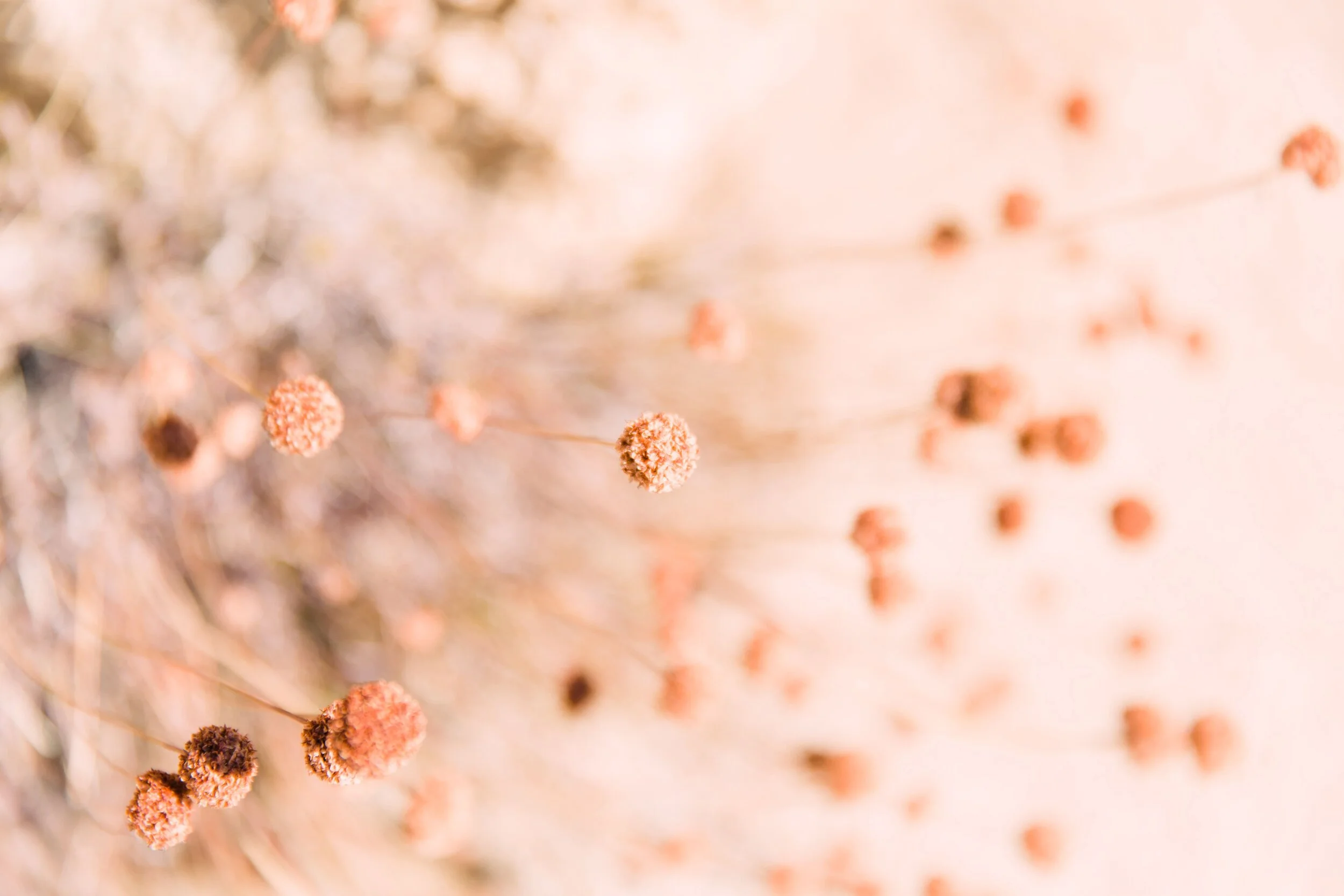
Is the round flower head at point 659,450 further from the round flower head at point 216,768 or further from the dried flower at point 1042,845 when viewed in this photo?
the dried flower at point 1042,845

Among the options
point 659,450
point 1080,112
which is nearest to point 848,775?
point 659,450

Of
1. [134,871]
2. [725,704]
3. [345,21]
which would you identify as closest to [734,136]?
[345,21]

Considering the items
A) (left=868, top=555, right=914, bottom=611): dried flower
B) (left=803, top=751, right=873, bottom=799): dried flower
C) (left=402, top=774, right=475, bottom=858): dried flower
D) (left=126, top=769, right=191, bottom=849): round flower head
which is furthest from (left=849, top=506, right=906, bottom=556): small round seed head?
(left=126, top=769, right=191, bottom=849): round flower head

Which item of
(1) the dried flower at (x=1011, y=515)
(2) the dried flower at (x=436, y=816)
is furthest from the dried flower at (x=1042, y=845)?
(2) the dried flower at (x=436, y=816)

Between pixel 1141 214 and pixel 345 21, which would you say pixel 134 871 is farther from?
pixel 1141 214

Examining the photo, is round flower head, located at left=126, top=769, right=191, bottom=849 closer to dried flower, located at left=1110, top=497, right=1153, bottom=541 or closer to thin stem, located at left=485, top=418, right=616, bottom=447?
thin stem, located at left=485, top=418, right=616, bottom=447
